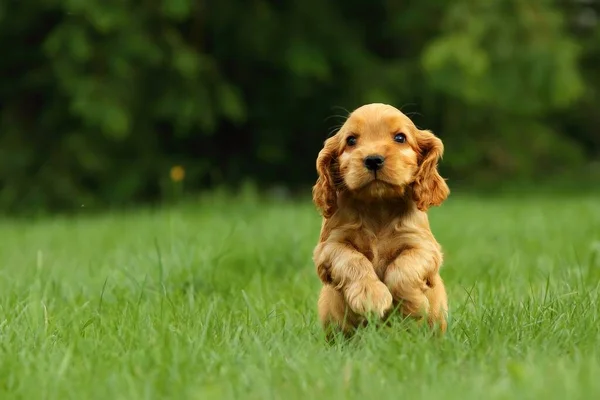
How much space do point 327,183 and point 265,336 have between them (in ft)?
2.00

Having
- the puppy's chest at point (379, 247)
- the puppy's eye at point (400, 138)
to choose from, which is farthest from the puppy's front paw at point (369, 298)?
the puppy's eye at point (400, 138)

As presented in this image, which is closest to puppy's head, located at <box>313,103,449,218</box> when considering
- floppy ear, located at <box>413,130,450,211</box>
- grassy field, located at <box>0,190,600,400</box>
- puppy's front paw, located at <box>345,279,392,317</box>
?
floppy ear, located at <box>413,130,450,211</box>

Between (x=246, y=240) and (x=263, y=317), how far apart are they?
112 inches

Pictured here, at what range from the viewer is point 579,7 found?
17719mm

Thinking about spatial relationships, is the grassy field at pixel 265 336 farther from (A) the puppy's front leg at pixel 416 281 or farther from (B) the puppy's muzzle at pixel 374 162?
(B) the puppy's muzzle at pixel 374 162

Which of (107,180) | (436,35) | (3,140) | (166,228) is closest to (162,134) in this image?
(107,180)

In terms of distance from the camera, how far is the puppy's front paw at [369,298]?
3.03 meters

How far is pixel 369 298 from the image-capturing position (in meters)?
3.03

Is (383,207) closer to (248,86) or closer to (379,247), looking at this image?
(379,247)

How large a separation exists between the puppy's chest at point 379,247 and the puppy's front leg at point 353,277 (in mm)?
60

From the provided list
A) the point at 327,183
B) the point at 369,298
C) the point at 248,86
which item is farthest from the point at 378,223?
the point at 248,86

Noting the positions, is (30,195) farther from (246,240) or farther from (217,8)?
(246,240)

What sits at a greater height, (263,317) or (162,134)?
(263,317)

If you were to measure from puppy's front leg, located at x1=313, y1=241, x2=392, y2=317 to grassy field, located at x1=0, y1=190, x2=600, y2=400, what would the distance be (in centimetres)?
11
